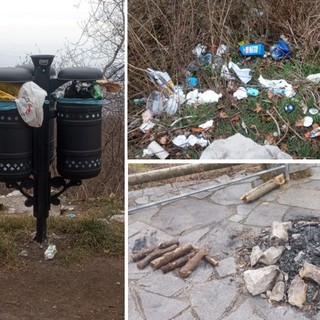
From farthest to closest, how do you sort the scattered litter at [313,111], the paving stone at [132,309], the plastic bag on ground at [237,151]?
the scattered litter at [313,111] → the plastic bag on ground at [237,151] → the paving stone at [132,309]

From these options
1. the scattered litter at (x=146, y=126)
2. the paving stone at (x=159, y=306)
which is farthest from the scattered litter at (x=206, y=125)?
the paving stone at (x=159, y=306)

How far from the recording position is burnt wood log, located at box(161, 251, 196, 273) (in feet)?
7.69

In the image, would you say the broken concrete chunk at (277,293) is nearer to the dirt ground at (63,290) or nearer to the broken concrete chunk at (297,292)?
the broken concrete chunk at (297,292)

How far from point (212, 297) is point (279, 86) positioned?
84.6 inches

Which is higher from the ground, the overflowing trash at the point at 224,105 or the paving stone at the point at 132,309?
the overflowing trash at the point at 224,105

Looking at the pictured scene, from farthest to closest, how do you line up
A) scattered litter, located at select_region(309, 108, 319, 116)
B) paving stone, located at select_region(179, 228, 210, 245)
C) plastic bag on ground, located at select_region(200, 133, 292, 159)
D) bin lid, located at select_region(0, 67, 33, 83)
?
scattered litter, located at select_region(309, 108, 319, 116)
bin lid, located at select_region(0, 67, 33, 83)
plastic bag on ground, located at select_region(200, 133, 292, 159)
paving stone, located at select_region(179, 228, 210, 245)

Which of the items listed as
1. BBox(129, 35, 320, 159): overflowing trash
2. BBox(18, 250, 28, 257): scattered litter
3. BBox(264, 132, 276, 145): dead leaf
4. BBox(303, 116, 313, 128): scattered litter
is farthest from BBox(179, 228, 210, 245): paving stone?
BBox(18, 250, 28, 257): scattered litter

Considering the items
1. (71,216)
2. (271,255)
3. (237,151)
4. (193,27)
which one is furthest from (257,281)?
(71,216)

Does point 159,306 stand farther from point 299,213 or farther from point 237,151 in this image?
point 237,151

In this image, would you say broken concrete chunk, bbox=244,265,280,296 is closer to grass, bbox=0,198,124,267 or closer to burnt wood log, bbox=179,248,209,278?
burnt wood log, bbox=179,248,209,278

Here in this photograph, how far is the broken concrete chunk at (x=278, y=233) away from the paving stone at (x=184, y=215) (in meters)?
0.31

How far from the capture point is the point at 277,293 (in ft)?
8.27

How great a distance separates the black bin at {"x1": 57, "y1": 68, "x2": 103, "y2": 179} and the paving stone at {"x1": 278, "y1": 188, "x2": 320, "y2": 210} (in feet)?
5.67

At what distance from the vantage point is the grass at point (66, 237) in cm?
406
